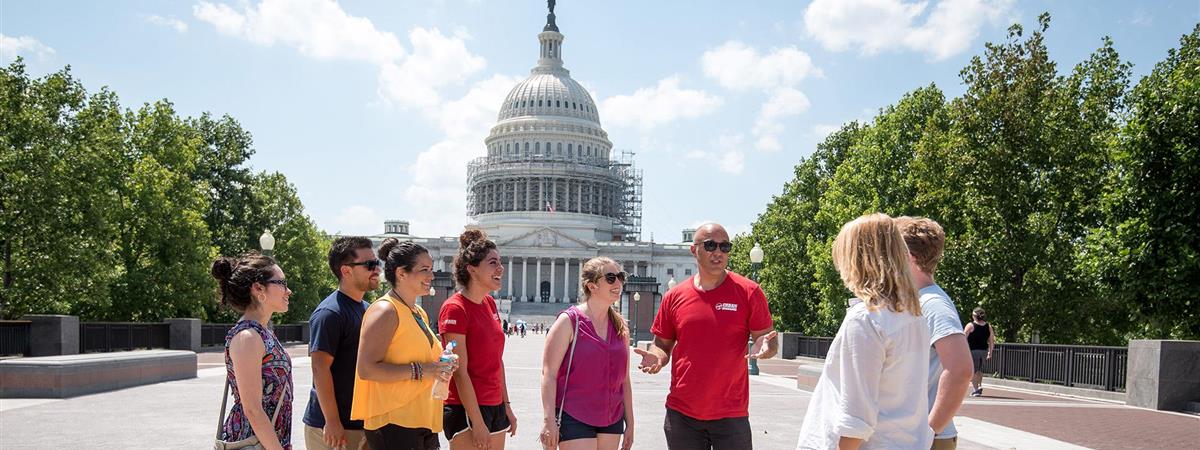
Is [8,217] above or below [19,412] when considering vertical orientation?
above

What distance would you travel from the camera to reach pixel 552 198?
14600 centimetres

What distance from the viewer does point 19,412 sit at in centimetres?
1462

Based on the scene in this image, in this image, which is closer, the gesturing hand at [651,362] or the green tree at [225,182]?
the gesturing hand at [651,362]

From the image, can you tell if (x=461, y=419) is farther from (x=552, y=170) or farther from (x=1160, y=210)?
(x=552, y=170)

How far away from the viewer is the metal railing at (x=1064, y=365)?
22.0 metres

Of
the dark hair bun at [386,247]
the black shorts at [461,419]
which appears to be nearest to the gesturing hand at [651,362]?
the black shorts at [461,419]

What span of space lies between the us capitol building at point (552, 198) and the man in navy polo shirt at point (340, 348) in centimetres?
12400

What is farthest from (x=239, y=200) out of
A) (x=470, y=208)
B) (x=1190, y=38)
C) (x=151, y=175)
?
(x=470, y=208)

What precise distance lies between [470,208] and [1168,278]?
449 ft

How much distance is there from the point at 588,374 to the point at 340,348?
1669 millimetres

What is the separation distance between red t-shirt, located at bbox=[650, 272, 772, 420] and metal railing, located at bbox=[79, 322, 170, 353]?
85.1 feet

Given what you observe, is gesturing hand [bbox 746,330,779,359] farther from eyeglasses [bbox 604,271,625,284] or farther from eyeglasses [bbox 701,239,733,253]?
eyeglasses [bbox 604,271,625,284]

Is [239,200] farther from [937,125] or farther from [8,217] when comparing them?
[937,125]

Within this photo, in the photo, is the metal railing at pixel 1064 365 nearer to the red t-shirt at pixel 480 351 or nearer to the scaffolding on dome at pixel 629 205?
the red t-shirt at pixel 480 351
